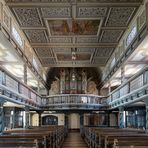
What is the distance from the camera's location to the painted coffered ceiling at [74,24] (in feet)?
41.3

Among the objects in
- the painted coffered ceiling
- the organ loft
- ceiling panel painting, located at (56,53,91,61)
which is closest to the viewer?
the organ loft

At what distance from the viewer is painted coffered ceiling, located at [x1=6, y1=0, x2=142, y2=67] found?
12.6 meters

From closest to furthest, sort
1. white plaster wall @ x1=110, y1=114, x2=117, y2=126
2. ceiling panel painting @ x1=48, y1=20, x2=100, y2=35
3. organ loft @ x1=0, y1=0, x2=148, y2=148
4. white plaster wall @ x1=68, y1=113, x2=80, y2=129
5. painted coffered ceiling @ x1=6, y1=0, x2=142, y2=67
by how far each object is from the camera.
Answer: organ loft @ x1=0, y1=0, x2=148, y2=148 < painted coffered ceiling @ x1=6, y1=0, x2=142, y2=67 < ceiling panel painting @ x1=48, y1=20, x2=100, y2=35 < white plaster wall @ x1=110, y1=114, x2=117, y2=126 < white plaster wall @ x1=68, y1=113, x2=80, y2=129

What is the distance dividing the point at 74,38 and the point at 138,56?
421 cm

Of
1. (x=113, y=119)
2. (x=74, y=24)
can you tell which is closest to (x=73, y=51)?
(x=74, y=24)

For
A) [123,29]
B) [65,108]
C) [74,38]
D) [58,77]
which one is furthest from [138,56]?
[58,77]

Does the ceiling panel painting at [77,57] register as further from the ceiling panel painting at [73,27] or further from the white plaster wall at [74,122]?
the white plaster wall at [74,122]

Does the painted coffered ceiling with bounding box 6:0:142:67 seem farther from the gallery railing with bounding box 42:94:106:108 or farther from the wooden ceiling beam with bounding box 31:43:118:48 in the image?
the gallery railing with bounding box 42:94:106:108

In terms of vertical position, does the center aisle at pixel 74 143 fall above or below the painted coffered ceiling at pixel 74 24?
below

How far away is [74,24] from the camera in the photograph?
1524 cm

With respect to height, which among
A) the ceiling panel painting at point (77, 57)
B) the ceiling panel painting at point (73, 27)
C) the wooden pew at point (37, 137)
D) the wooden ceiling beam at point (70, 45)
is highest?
the ceiling panel painting at point (73, 27)

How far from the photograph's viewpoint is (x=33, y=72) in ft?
71.3

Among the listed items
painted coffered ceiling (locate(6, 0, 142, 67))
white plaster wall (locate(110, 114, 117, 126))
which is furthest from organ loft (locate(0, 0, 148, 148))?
white plaster wall (locate(110, 114, 117, 126))

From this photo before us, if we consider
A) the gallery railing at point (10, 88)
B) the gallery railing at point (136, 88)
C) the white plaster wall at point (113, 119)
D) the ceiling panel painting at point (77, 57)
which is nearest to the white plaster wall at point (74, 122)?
the white plaster wall at point (113, 119)
